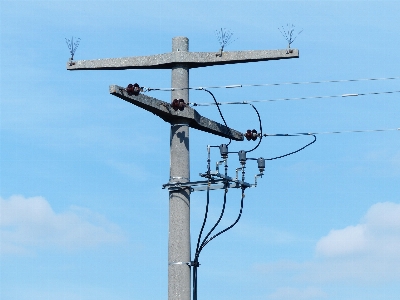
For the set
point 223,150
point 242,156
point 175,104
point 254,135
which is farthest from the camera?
point 254,135

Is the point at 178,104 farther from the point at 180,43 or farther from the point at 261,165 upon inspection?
the point at 261,165

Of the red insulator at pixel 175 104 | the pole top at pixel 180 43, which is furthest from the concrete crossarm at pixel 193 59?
A: the red insulator at pixel 175 104

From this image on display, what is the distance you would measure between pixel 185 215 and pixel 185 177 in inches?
33.0

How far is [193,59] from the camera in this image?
24.7 metres

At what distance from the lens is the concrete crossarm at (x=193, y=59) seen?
24.3 m

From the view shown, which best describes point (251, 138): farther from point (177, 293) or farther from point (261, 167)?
point (177, 293)

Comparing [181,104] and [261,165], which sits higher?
[181,104]

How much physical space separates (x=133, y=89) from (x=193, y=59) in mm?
2498

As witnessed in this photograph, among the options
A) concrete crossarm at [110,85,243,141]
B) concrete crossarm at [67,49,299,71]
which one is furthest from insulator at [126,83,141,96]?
concrete crossarm at [67,49,299,71]

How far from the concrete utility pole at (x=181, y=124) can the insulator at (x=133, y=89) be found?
0.21m


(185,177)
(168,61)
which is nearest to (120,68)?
(168,61)

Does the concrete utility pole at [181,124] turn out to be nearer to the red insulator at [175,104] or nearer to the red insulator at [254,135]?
the red insulator at [175,104]

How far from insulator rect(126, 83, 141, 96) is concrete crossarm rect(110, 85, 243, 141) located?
0.23 ft

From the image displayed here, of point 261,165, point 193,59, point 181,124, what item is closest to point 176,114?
point 181,124
